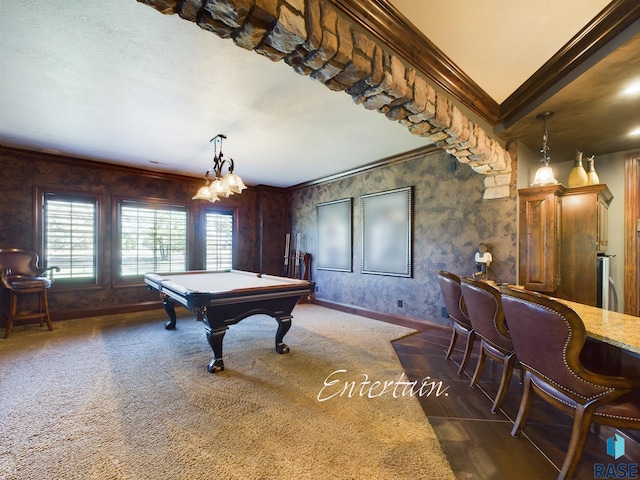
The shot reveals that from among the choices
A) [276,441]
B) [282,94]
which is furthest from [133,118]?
[276,441]

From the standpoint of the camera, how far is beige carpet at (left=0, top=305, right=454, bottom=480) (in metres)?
1.60

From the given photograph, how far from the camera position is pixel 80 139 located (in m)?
3.94

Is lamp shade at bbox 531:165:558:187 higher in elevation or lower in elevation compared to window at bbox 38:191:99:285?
higher

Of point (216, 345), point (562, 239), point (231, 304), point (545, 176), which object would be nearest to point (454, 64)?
point (545, 176)

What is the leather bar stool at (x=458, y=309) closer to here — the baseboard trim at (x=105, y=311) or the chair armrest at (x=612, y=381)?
the chair armrest at (x=612, y=381)

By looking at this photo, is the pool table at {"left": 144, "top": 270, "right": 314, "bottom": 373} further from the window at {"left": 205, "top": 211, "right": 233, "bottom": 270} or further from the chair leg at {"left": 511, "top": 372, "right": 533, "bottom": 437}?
the window at {"left": 205, "top": 211, "right": 233, "bottom": 270}

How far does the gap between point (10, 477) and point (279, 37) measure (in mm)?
2631

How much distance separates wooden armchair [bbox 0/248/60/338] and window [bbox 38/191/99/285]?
333 mm

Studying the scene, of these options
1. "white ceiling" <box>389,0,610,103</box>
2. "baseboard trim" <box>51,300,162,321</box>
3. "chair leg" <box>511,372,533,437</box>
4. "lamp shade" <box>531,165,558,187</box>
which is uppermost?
"white ceiling" <box>389,0,610,103</box>

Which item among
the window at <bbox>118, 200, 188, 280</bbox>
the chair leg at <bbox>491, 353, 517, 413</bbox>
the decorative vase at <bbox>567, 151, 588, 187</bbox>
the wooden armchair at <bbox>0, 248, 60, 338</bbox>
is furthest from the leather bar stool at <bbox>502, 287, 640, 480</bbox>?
the window at <bbox>118, 200, 188, 280</bbox>

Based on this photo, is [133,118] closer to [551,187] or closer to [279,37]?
[279,37]

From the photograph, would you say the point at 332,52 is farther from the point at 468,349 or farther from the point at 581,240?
the point at 581,240

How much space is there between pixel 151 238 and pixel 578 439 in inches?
245

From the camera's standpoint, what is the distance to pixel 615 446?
170 centimetres
